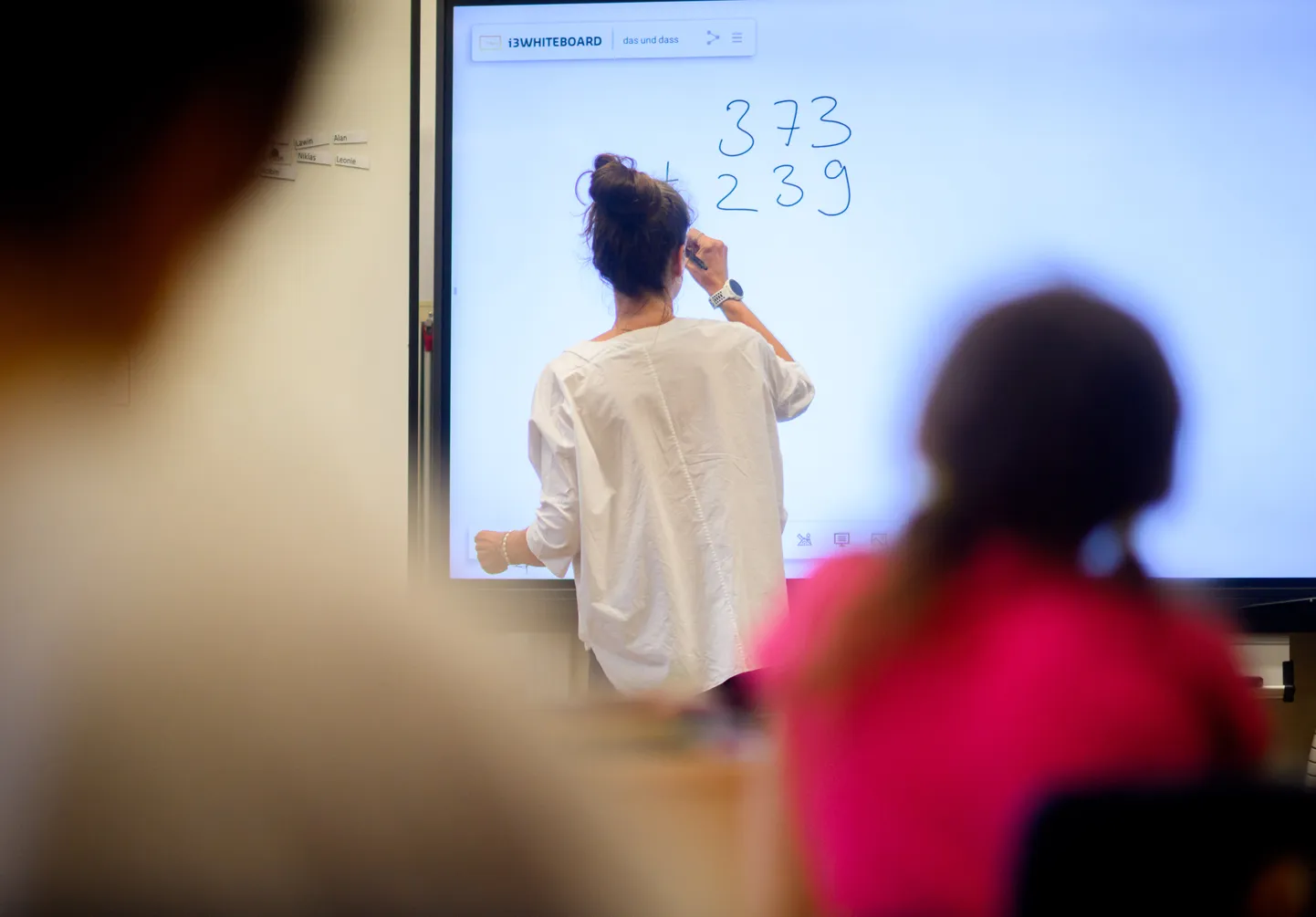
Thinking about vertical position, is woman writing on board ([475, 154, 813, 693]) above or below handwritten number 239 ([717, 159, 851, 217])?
below

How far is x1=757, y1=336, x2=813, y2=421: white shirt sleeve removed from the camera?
5.24 feet

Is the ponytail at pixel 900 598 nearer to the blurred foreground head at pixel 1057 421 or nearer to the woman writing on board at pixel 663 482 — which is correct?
the blurred foreground head at pixel 1057 421

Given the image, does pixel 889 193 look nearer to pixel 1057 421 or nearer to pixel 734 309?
pixel 734 309

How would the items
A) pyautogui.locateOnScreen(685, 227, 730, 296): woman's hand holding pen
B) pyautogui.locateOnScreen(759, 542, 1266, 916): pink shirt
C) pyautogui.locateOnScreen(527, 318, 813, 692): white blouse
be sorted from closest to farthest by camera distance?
pyautogui.locateOnScreen(759, 542, 1266, 916): pink shirt < pyautogui.locateOnScreen(527, 318, 813, 692): white blouse < pyautogui.locateOnScreen(685, 227, 730, 296): woman's hand holding pen

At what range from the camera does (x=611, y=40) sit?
1.63 metres

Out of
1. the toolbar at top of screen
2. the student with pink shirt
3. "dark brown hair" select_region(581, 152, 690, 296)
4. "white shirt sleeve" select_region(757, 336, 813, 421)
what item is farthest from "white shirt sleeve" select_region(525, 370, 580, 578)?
the student with pink shirt

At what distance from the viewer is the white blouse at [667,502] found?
1520 millimetres

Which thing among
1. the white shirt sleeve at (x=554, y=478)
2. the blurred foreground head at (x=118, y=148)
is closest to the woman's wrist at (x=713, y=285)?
the white shirt sleeve at (x=554, y=478)

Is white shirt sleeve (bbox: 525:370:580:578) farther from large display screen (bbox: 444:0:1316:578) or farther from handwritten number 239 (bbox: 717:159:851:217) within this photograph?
handwritten number 239 (bbox: 717:159:851:217)

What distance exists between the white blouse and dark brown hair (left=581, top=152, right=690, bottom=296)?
10cm

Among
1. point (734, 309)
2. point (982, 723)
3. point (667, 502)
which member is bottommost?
point (982, 723)

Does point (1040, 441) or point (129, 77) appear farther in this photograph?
point (1040, 441)

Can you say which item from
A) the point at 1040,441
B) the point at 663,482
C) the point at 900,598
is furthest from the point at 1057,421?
the point at 663,482

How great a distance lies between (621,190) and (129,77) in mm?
1302
